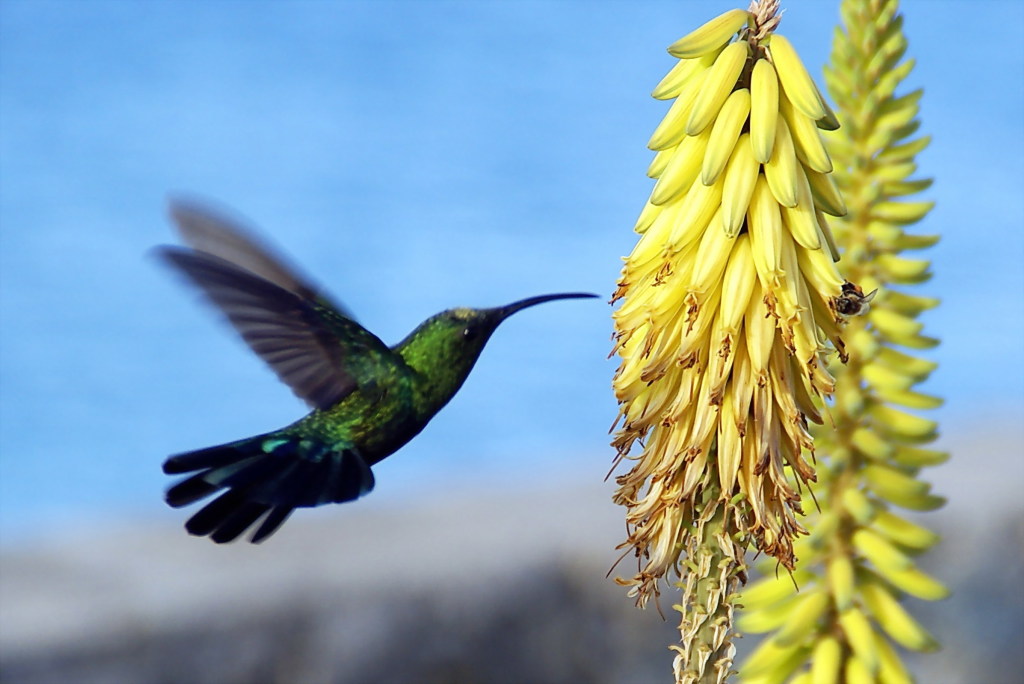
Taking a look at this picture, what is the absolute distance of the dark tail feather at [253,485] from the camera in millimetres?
3400

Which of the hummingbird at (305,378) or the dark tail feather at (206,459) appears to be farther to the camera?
the hummingbird at (305,378)

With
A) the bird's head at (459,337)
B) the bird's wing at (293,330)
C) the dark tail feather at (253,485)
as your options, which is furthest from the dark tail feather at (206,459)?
the bird's head at (459,337)

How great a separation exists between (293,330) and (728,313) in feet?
5.62

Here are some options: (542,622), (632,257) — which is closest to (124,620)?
(542,622)

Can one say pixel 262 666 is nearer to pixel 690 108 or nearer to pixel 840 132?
pixel 840 132

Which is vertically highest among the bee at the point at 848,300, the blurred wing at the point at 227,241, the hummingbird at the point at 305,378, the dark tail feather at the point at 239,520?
the blurred wing at the point at 227,241

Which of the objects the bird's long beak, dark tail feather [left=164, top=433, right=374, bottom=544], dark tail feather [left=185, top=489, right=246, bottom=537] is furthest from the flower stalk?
dark tail feather [left=185, top=489, right=246, bottom=537]

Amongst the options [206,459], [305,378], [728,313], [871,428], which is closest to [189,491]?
[206,459]

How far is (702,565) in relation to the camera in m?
2.65

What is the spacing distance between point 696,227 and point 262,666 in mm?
6065

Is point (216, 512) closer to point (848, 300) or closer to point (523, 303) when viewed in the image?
point (523, 303)

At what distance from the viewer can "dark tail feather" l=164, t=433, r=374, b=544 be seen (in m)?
3.40

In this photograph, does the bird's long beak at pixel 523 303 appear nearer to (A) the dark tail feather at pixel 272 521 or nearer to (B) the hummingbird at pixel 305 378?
(B) the hummingbird at pixel 305 378

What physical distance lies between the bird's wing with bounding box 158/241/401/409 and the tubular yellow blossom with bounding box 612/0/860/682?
1372 mm
